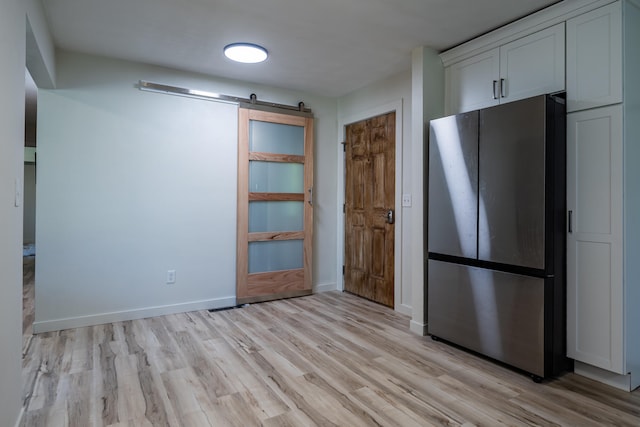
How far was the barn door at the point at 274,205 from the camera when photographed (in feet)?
12.8

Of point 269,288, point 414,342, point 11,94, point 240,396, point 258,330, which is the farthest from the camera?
point 269,288

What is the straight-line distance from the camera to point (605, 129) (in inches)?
84.0

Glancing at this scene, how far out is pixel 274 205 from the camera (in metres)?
4.13

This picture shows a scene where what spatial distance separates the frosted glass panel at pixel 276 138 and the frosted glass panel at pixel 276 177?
16 centimetres

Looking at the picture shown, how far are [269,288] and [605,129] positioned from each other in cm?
328

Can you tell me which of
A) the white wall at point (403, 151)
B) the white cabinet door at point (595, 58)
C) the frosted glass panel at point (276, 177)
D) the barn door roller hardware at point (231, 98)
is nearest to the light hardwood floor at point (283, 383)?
the white wall at point (403, 151)

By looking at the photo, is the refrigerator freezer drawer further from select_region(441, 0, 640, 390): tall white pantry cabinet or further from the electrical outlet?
the electrical outlet

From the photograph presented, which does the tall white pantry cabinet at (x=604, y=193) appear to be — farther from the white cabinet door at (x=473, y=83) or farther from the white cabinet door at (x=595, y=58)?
the white cabinet door at (x=473, y=83)

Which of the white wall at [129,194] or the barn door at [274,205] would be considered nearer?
the white wall at [129,194]

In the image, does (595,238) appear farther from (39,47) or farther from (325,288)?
(39,47)

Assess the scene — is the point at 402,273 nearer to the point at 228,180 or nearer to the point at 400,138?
the point at 400,138

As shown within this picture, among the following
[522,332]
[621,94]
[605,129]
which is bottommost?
[522,332]

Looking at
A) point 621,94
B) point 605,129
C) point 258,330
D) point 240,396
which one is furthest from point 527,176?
point 258,330

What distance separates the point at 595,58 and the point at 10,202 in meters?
3.24
